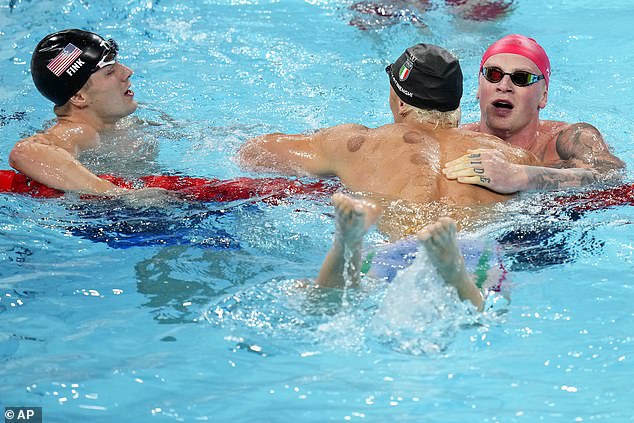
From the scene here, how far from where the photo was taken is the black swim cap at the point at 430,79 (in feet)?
14.7

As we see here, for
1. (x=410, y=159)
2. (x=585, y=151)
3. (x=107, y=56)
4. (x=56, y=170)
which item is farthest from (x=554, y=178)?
(x=107, y=56)

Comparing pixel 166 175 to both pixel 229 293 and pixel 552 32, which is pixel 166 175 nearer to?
pixel 229 293

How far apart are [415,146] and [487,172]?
40cm

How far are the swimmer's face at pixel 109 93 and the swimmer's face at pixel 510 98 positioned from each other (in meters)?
2.45

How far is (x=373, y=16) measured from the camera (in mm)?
9383

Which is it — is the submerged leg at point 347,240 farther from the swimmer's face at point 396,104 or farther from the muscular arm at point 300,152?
the swimmer's face at point 396,104

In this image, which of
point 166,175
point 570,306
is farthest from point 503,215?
point 166,175

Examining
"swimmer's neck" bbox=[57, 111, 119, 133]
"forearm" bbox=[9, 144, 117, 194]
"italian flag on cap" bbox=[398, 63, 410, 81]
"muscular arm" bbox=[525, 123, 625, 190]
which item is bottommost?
"forearm" bbox=[9, 144, 117, 194]

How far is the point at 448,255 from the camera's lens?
3512 mm

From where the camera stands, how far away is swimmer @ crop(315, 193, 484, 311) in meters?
3.45

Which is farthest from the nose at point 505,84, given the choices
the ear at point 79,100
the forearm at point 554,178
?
the ear at point 79,100

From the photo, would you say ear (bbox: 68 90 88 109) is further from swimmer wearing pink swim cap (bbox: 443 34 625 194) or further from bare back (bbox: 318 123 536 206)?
swimmer wearing pink swim cap (bbox: 443 34 625 194)

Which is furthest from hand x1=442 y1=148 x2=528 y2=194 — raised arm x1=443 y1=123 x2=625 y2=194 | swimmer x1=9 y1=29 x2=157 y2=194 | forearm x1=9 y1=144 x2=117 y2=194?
swimmer x1=9 y1=29 x2=157 y2=194

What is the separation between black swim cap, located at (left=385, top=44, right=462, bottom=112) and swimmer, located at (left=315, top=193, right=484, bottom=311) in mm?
1157
